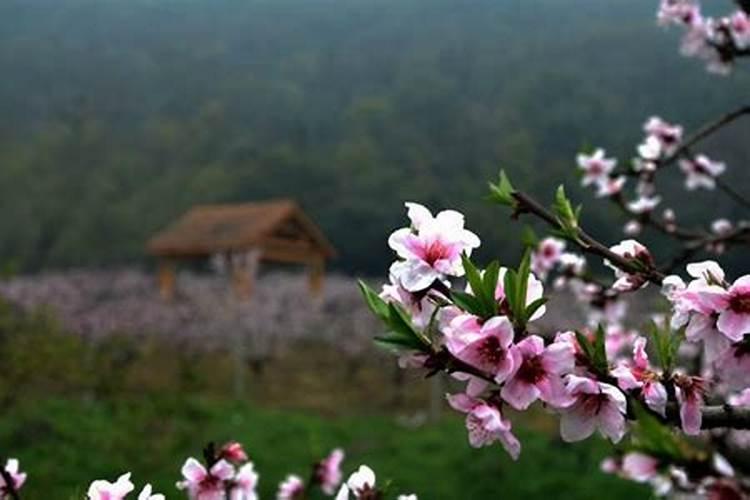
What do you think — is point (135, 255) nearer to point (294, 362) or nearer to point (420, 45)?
point (294, 362)

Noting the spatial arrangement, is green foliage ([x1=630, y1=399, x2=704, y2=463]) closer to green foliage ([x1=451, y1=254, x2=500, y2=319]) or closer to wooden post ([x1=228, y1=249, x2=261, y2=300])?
green foliage ([x1=451, y1=254, x2=500, y2=319])

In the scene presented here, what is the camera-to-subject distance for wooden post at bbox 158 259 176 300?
1784 centimetres

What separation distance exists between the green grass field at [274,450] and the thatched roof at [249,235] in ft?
18.3

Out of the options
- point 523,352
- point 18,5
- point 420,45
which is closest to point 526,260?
point 523,352

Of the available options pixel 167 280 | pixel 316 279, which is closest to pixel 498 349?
pixel 316 279

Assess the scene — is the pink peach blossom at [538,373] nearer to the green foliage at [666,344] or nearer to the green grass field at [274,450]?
the green foliage at [666,344]

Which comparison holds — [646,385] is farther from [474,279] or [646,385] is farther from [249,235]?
[249,235]

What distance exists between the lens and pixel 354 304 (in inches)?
703

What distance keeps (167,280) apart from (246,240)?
3877mm

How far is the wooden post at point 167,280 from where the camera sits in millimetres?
17844

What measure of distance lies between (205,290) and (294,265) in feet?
13.5

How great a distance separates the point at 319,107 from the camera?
1185 inches

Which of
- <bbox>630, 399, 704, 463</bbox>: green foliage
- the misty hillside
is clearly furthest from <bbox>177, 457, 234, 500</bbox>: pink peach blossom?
the misty hillside

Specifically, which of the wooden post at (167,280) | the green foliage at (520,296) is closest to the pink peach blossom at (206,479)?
the green foliage at (520,296)
